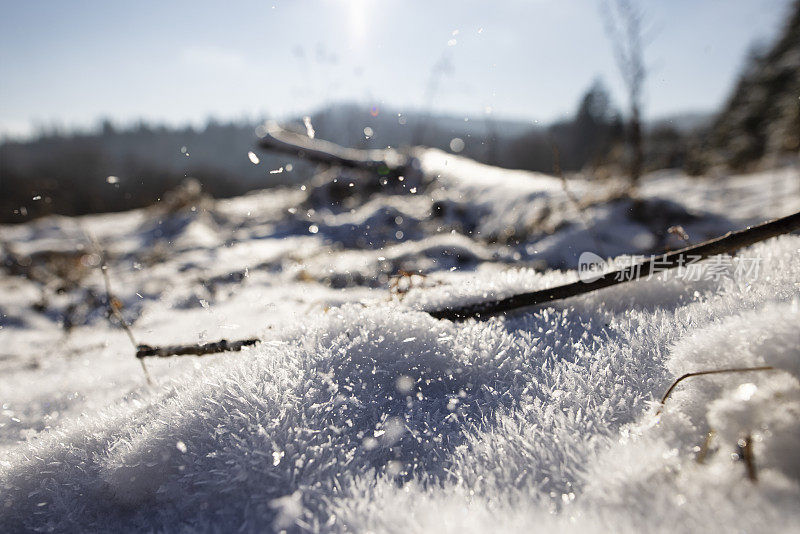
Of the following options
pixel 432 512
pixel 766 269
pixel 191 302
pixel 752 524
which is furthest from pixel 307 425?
pixel 191 302

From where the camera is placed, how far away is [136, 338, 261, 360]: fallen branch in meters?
1.07

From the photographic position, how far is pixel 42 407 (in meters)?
1.35

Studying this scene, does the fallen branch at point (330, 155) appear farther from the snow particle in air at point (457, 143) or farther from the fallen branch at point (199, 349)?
the fallen branch at point (199, 349)

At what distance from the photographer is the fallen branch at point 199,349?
3.51 ft

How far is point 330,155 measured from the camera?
19.7ft

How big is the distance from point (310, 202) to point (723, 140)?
78.4ft

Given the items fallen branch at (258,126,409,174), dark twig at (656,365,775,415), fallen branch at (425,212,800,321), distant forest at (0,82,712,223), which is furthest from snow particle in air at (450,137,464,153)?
dark twig at (656,365,775,415)

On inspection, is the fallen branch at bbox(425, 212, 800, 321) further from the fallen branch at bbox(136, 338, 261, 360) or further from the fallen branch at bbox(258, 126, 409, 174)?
the fallen branch at bbox(258, 126, 409, 174)

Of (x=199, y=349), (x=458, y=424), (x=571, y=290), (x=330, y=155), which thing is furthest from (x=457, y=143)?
(x=330, y=155)

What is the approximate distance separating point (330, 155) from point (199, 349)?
521 cm

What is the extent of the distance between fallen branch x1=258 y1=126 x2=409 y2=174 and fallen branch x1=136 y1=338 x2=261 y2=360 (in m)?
4.45

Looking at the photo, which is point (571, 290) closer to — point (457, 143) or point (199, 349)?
point (199, 349)

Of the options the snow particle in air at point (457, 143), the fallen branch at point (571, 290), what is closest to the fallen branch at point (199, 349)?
the fallen branch at point (571, 290)

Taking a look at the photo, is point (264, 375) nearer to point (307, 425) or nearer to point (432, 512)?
point (307, 425)
